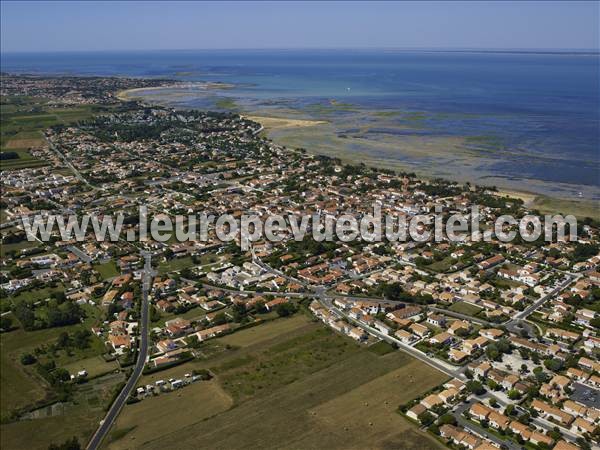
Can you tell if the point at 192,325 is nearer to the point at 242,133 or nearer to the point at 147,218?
the point at 147,218

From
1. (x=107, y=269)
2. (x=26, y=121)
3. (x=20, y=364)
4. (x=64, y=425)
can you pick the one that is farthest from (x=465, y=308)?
(x=26, y=121)

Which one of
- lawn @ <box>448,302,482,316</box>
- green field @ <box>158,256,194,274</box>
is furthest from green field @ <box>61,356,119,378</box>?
lawn @ <box>448,302,482,316</box>

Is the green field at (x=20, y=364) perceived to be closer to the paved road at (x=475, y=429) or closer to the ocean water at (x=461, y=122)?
the paved road at (x=475, y=429)

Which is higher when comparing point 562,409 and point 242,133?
point 242,133

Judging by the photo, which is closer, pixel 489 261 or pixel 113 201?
pixel 489 261

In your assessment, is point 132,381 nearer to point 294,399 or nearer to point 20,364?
point 20,364

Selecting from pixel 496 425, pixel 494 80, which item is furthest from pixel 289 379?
pixel 494 80

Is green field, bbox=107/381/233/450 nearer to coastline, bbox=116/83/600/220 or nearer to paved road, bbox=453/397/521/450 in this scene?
paved road, bbox=453/397/521/450
